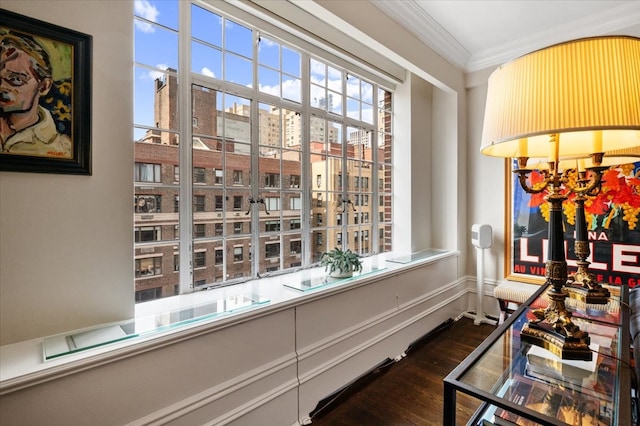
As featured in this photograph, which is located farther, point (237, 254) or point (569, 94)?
point (237, 254)

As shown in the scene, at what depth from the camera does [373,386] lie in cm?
224

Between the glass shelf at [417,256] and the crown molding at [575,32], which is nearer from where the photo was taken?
the crown molding at [575,32]

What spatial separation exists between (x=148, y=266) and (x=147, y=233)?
196 millimetres

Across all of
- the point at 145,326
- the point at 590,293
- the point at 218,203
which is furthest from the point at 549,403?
the point at 218,203

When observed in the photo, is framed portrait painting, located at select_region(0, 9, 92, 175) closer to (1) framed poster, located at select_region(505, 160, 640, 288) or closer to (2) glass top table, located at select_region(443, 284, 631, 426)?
(2) glass top table, located at select_region(443, 284, 631, 426)

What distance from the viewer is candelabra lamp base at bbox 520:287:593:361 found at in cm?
114

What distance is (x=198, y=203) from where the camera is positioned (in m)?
2.00

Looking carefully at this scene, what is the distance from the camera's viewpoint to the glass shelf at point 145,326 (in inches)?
47.1

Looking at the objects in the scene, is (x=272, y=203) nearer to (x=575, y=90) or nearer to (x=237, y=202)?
(x=237, y=202)

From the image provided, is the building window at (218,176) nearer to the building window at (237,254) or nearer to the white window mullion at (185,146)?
the white window mullion at (185,146)

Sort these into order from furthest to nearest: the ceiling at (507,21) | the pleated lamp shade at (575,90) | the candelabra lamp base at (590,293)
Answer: the ceiling at (507,21)
the candelabra lamp base at (590,293)
the pleated lamp shade at (575,90)

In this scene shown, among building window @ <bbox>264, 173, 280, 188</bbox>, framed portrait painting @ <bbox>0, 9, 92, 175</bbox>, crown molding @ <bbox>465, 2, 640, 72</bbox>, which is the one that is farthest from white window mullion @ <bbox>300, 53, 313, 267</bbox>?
crown molding @ <bbox>465, 2, 640, 72</bbox>

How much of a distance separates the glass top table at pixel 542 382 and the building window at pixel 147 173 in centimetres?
180

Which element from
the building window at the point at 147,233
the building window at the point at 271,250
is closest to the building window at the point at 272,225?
the building window at the point at 271,250
